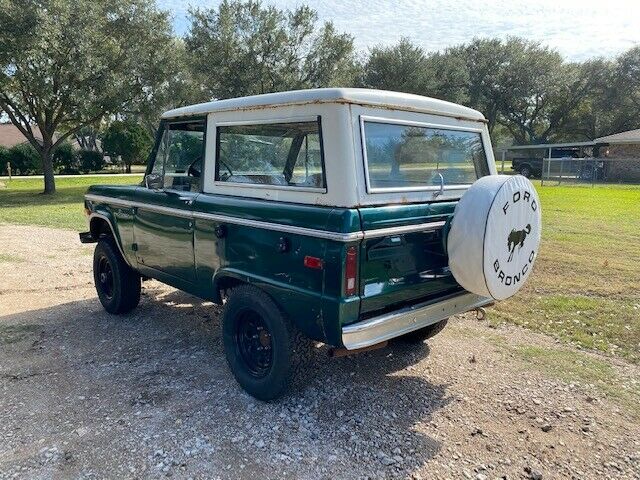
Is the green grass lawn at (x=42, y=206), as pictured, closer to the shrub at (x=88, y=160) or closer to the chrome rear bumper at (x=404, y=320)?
the chrome rear bumper at (x=404, y=320)

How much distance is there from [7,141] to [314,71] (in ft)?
97.3

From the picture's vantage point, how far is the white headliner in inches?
120

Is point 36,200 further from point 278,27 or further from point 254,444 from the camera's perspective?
point 254,444

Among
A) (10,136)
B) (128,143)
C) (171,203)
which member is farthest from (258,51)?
(10,136)

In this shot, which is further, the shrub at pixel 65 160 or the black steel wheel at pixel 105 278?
the shrub at pixel 65 160

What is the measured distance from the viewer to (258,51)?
22.4m

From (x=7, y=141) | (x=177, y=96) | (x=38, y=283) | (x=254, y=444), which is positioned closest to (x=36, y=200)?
(x=177, y=96)

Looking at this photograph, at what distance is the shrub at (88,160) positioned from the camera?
33.8m

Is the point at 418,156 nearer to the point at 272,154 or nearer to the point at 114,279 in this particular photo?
the point at 272,154

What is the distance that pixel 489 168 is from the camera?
4.25 metres

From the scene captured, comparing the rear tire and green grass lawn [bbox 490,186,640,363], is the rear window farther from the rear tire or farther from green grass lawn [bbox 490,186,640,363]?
green grass lawn [bbox 490,186,640,363]

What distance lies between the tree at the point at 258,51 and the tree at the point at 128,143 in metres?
12.4

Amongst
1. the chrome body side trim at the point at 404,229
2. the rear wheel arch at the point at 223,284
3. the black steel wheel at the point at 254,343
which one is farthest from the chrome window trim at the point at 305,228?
the black steel wheel at the point at 254,343

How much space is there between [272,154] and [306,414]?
186cm
